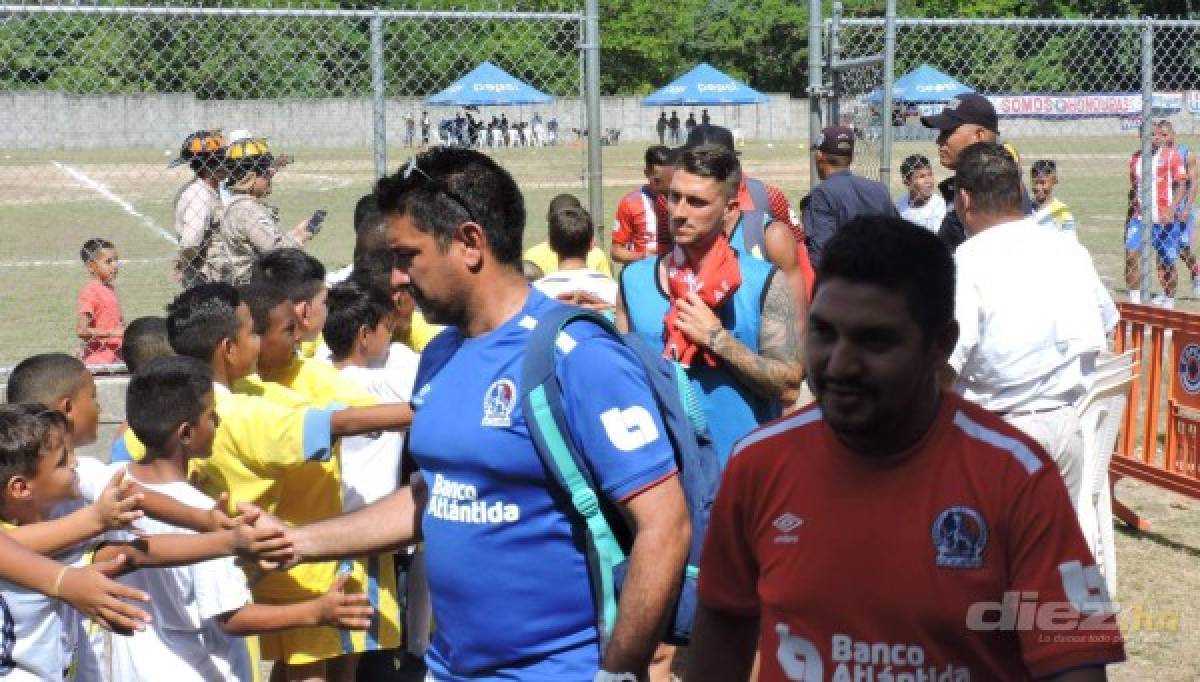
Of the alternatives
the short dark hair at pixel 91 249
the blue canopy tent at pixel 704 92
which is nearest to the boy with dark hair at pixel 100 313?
the short dark hair at pixel 91 249

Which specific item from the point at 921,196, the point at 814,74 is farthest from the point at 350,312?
the point at 921,196

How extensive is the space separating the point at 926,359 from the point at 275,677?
3.70m

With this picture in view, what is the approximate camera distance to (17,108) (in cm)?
3522

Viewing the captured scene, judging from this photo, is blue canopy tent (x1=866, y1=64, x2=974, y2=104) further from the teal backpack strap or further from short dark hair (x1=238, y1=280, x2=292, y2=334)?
the teal backpack strap

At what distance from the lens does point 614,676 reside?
9.86ft

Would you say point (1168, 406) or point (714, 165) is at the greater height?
point (714, 165)

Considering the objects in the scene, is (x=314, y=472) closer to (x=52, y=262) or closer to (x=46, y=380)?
(x=46, y=380)

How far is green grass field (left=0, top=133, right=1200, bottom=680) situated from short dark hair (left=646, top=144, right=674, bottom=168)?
2.98 feet


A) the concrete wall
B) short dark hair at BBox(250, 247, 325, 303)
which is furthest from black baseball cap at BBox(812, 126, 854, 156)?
the concrete wall

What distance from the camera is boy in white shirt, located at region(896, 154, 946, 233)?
47.2ft

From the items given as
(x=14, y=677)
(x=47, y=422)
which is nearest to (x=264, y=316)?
(x=47, y=422)

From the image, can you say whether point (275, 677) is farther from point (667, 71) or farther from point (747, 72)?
point (747, 72)

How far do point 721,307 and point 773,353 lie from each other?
10.6 inches

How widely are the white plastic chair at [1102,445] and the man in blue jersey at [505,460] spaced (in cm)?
421
